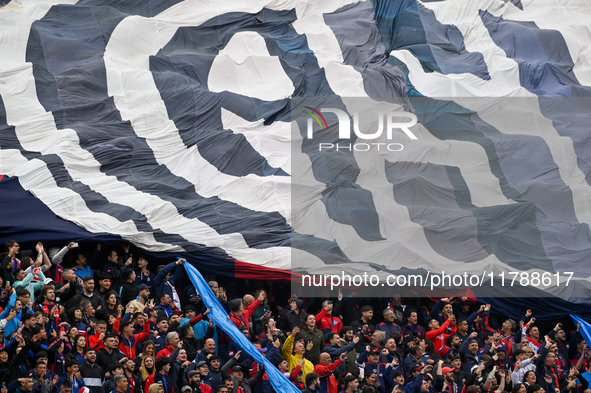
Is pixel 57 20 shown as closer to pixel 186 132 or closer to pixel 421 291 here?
pixel 186 132

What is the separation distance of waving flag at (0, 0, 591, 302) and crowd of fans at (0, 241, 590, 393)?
0.81m

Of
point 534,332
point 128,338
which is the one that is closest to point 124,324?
point 128,338

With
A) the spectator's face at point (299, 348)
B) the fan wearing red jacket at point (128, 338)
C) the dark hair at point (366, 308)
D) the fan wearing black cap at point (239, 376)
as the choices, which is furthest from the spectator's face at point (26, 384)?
the dark hair at point (366, 308)

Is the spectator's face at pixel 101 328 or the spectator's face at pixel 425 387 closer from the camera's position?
the spectator's face at pixel 101 328

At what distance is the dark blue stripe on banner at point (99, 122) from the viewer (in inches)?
757

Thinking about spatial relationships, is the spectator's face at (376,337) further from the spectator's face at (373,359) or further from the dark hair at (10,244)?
the dark hair at (10,244)

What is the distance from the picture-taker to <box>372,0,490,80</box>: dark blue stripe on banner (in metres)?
25.5

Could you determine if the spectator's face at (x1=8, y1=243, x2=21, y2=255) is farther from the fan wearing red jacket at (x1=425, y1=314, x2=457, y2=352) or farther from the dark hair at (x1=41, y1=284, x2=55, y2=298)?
the fan wearing red jacket at (x1=425, y1=314, x2=457, y2=352)

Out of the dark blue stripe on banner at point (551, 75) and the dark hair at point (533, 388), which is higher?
the dark blue stripe on banner at point (551, 75)

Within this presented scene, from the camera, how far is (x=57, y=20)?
74.9 feet

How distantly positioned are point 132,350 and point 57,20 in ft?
34.1

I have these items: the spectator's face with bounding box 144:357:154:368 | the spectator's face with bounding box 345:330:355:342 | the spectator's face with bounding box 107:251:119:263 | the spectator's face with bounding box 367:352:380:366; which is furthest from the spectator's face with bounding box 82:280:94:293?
the spectator's face with bounding box 367:352:380:366

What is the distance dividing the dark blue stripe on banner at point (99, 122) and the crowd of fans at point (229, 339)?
4.78ft

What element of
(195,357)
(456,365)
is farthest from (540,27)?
(195,357)
